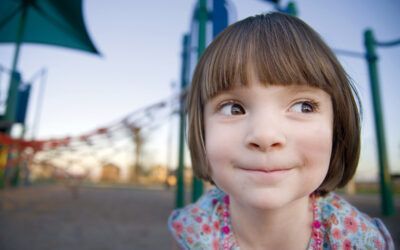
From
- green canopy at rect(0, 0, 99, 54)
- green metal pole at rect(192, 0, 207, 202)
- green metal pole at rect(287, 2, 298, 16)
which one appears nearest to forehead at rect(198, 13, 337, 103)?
green metal pole at rect(192, 0, 207, 202)

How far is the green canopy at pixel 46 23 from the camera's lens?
2.55 metres

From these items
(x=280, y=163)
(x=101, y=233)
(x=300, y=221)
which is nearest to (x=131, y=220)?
(x=101, y=233)

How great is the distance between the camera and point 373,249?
0.55 m

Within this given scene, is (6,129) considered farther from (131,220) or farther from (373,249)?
(373,249)

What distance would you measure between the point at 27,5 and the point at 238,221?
3.08 m

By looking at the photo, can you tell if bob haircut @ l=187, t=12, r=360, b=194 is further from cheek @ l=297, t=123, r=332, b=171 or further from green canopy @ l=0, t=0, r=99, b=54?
green canopy @ l=0, t=0, r=99, b=54

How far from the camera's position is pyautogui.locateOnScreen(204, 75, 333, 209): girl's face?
0.38m

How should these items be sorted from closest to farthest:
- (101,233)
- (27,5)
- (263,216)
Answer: (263,216)
(101,233)
(27,5)

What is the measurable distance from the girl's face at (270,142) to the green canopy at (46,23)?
260 cm

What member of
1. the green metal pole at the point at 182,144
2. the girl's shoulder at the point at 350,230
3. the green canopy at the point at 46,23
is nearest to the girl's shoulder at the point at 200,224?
the girl's shoulder at the point at 350,230

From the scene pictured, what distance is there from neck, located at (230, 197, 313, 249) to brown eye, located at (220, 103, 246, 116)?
211 mm

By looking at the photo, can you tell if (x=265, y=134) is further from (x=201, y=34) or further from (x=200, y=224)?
(x=201, y=34)

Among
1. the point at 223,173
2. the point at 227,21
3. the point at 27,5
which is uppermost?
the point at 27,5

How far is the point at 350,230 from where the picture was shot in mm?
563
